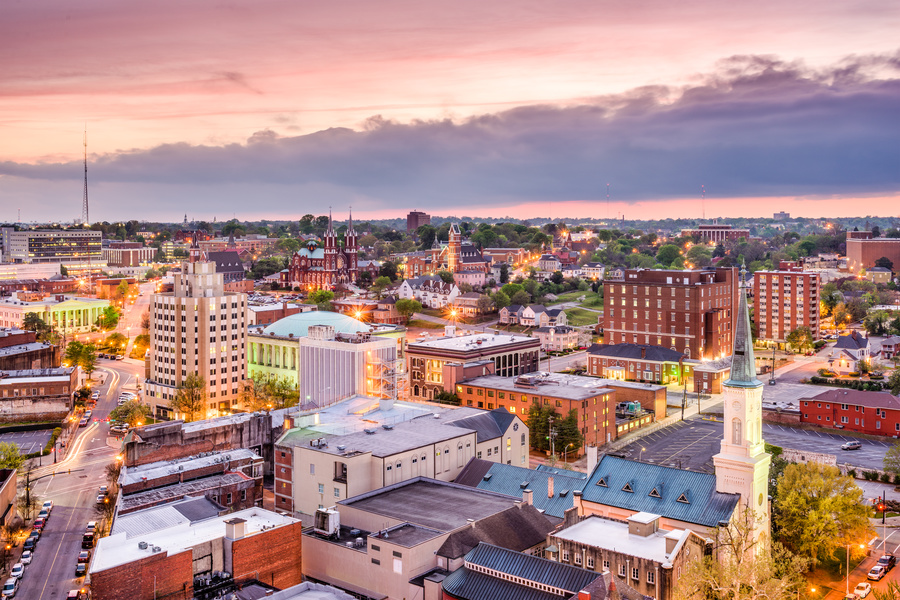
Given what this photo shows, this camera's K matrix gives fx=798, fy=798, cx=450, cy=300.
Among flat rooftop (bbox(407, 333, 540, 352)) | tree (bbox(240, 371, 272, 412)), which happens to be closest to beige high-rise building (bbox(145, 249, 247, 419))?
tree (bbox(240, 371, 272, 412))

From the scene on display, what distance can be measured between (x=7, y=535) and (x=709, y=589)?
45.6 metres

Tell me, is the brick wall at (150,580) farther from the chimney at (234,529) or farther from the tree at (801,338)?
the tree at (801,338)

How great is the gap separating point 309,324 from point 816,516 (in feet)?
227

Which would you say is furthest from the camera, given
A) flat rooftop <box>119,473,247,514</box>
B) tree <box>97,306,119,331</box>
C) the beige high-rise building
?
tree <box>97,306,119,331</box>

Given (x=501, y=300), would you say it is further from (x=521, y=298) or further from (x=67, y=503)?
(x=67, y=503)

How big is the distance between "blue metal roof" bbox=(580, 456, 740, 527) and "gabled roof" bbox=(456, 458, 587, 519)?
2032 millimetres

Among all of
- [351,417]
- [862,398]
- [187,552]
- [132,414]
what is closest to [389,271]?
[132,414]

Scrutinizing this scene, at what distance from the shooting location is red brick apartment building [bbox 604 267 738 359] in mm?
117500

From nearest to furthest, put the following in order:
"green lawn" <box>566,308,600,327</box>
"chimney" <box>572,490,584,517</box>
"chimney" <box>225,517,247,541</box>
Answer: "chimney" <box>225,517,247,541</box> → "chimney" <box>572,490,584,517</box> → "green lawn" <box>566,308,600,327</box>

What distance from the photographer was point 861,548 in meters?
48.8

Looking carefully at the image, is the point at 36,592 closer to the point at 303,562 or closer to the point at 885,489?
the point at 303,562

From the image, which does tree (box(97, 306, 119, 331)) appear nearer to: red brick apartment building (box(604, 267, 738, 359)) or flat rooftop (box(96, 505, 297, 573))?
red brick apartment building (box(604, 267, 738, 359))

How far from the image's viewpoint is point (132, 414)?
83.4 meters

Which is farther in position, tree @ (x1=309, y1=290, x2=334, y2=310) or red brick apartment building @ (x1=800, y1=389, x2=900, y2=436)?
tree @ (x1=309, y1=290, x2=334, y2=310)
